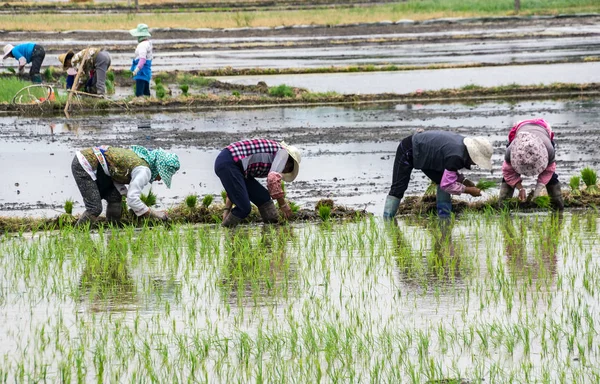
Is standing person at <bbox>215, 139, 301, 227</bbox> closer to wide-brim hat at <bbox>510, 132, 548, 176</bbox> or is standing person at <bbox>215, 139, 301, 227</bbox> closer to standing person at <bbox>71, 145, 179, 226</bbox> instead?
standing person at <bbox>71, 145, 179, 226</bbox>

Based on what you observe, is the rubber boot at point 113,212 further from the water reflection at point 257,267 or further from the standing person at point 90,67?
the standing person at point 90,67

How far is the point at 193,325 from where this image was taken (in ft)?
19.9

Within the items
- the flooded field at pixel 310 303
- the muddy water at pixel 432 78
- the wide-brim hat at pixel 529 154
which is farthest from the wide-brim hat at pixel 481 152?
the muddy water at pixel 432 78

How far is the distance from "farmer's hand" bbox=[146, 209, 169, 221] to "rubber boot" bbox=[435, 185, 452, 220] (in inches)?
98.6

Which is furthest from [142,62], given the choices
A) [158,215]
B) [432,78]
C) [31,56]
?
[158,215]

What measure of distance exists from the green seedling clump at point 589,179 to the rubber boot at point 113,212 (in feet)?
14.6

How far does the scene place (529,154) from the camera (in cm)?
867

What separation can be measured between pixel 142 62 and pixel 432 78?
670cm

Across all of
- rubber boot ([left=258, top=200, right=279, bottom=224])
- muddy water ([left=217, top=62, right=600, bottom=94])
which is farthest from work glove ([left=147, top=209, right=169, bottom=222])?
muddy water ([left=217, top=62, right=600, bottom=94])

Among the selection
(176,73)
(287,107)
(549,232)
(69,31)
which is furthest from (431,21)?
(549,232)

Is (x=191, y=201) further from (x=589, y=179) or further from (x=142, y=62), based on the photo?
(x=142, y=62)

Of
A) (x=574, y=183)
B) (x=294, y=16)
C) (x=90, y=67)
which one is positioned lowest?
(x=574, y=183)

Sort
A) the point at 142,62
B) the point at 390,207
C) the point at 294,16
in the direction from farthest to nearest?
1. the point at 294,16
2. the point at 142,62
3. the point at 390,207

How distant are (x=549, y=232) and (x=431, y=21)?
29674mm
